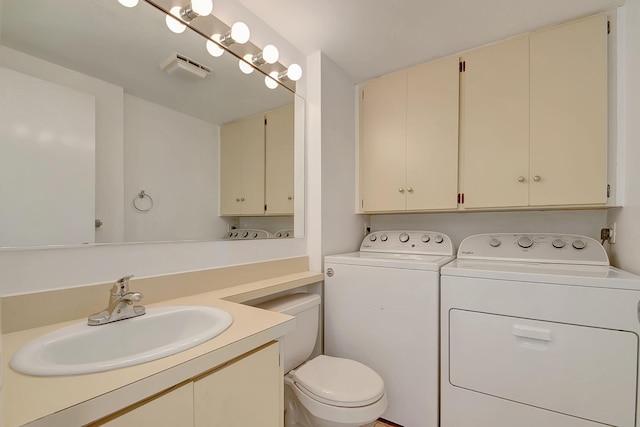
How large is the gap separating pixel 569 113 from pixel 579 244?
72cm

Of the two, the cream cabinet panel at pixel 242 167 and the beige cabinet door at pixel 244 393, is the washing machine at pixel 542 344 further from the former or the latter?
the cream cabinet panel at pixel 242 167

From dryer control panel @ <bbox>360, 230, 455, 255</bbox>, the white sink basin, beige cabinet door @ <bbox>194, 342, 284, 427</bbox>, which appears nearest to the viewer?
the white sink basin

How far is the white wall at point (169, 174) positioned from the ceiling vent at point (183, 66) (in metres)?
0.19

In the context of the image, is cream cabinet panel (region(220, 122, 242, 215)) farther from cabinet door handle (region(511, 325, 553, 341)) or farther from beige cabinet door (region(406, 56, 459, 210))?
cabinet door handle (region(511, 325, 553, 341))

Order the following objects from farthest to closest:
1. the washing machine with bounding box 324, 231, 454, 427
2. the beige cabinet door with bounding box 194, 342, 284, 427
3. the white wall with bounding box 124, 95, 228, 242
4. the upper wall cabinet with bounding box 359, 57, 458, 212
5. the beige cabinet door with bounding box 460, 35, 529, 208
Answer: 1. the upper wall cabinet with bounding box 359, 57, 458, 212
2. the beige cabinet door with bounding box 460, 35, 529, 208
3. the washing machine with bounding box 324, 231, 454, 427
4. the white wall with bounding box 124, 95, 228, 242
5. the beige cabinet door with bounding box 194, 342, 284, 427

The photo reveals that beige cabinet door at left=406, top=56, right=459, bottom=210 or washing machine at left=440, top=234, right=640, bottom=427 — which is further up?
beige cabinet door at left=406, top=56, right=459, bottom=210

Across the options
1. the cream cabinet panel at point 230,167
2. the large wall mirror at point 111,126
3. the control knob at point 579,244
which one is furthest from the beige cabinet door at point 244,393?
the control knob at point 579,244

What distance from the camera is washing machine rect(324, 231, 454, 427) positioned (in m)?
1.48

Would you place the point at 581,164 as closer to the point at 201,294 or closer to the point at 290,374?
the point at 290,374

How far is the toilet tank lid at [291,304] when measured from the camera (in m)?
1.43

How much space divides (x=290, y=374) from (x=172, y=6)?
5.72 feet

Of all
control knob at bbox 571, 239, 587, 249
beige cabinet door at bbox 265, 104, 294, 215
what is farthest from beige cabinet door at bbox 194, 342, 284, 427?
control knob at bbox 571, 239, 587, 249

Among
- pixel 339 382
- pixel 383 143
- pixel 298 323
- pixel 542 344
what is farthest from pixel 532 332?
pixel 383 143

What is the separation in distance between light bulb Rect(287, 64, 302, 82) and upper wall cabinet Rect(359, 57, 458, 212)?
0.65 metres
